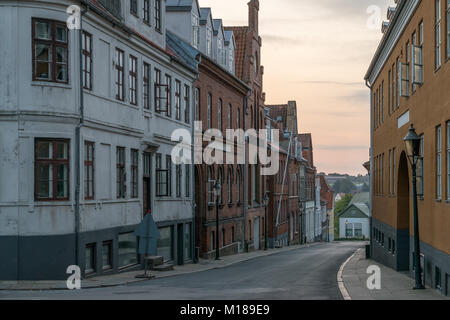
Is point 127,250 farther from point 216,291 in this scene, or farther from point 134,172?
point 216,291

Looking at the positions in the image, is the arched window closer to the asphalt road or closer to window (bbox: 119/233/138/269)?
window (bbox: 119/233/138/269)

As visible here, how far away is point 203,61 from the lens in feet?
Result: 122

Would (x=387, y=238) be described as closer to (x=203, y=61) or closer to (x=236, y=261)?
(x=236, y=261)

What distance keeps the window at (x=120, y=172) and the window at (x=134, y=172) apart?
1.06m

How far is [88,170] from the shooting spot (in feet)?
73.0

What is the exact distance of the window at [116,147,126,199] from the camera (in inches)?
984

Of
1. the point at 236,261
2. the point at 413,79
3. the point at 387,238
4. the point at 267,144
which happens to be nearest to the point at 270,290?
the point at 413,79

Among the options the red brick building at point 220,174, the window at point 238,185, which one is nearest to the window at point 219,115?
the red brick building at point 220,174

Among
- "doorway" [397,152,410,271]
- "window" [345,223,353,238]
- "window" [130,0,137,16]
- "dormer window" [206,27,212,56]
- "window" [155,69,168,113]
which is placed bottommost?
"window" [345,223,353,238]

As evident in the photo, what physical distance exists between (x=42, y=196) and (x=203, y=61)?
723 inches

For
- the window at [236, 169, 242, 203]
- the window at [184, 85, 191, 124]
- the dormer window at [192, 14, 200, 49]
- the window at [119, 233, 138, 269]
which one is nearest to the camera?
the window at [119, 233, 138, 269]

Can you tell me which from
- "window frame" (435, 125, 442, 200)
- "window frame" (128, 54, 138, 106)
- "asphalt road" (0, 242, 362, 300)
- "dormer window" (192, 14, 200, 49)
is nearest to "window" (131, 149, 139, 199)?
"window frame" (128, 54, 138, 106)

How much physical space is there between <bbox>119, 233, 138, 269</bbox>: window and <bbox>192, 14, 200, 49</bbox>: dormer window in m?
14.7

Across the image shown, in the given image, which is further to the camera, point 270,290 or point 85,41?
point 85,41
